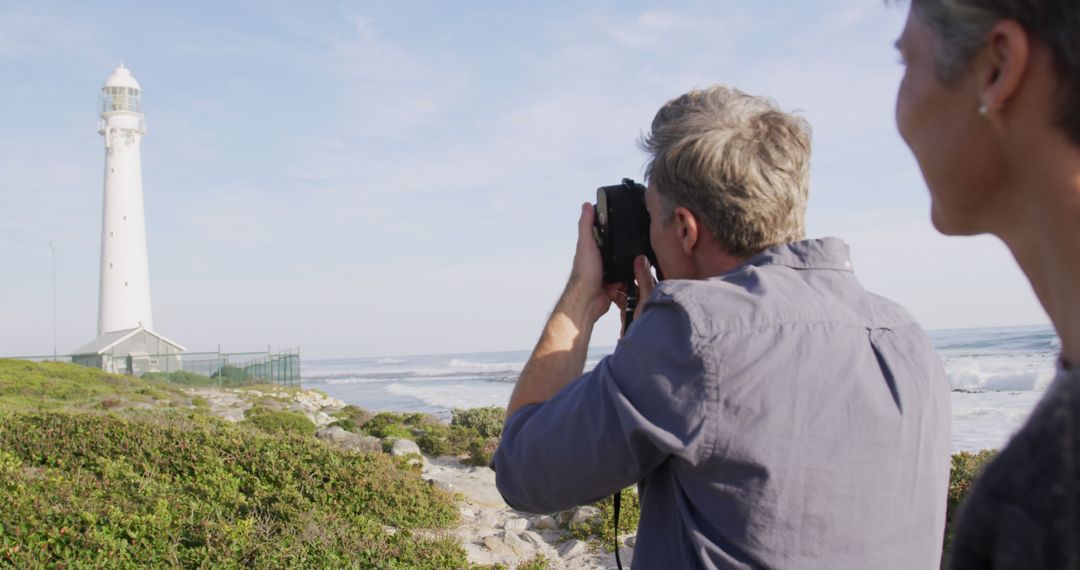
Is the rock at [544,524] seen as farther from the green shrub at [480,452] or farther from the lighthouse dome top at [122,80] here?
the lighthouse dome top at [122,80]

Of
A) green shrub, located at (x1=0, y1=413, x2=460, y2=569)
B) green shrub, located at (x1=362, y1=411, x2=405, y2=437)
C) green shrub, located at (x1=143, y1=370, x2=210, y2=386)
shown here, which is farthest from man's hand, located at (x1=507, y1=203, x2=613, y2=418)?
green shrub, located at (x1=143, y1=370, x2=210, y2=386)

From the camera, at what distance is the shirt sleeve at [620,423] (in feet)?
5.01

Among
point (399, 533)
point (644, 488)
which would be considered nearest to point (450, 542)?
point (399, 533)

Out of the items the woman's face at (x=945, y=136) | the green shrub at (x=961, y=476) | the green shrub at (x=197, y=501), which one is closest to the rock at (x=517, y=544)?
the green shrub at (x=197, y=501)

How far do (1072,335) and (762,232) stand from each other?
1032 millimetres

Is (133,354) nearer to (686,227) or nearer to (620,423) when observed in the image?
(686,227)

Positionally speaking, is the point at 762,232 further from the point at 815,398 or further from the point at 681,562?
the point at 681,562

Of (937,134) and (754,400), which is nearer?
(937,134)

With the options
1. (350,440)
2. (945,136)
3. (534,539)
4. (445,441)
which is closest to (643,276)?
(945,136)

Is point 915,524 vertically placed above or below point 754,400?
below

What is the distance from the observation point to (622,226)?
6.51 ft

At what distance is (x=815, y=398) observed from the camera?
1587 mm

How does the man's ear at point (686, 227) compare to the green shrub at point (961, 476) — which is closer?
the man's ear at point (686, 227)

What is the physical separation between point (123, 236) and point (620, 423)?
124 feet
